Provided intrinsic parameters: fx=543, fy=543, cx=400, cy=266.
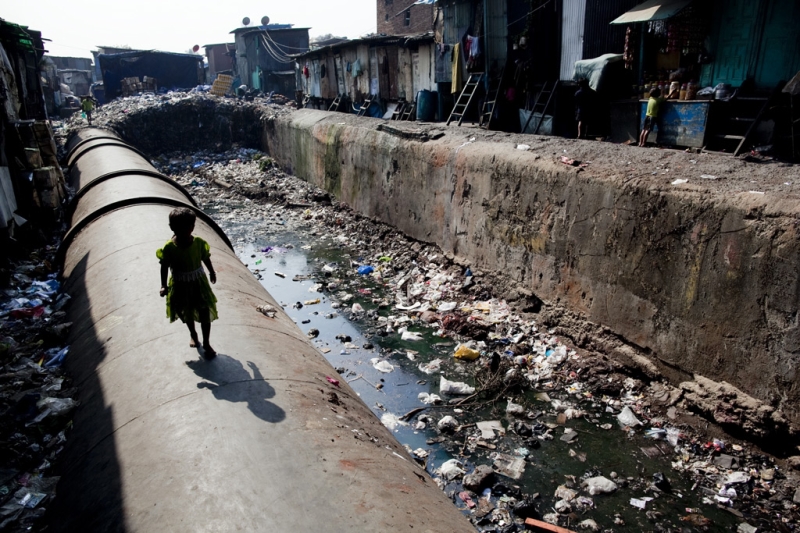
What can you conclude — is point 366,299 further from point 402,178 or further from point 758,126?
point 758,126

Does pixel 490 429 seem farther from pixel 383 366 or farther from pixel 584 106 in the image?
pixel 584 106

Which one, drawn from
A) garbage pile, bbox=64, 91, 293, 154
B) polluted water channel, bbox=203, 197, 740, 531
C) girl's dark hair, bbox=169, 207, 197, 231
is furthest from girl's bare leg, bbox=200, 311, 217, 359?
garbage pile, bbox=64, 91, 293, 154

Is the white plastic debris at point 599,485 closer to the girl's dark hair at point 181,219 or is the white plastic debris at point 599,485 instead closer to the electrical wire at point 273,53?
the girl's dark hair at point 181,219

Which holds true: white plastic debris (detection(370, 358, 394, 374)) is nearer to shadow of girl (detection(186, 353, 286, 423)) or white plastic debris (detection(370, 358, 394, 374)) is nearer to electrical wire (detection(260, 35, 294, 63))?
shadow of girl (detection(186, 353, 286, 423))

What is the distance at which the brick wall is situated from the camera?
79.6 feet

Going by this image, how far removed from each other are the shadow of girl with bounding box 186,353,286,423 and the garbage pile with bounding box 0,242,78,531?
0.73 metres

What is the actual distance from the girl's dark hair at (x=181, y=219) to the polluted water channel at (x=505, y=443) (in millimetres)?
1387

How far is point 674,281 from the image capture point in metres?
4.68

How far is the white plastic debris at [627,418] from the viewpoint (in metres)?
4.59

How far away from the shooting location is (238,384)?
245 centimetres

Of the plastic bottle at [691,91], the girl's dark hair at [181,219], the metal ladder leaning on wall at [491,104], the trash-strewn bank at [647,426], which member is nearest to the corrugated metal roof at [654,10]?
the plastic bottle at [691,91]

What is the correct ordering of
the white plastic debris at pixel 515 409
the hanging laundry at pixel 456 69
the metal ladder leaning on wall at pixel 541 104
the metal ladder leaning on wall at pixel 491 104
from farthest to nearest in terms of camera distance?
1. the hanging laundry at pixel 456 69
2. the metal ladder leaning on wall at pixel 491 104
3. the metal ladder leaning on wall at pixel 541 104
4. the white plastic debris at pixel 515 409

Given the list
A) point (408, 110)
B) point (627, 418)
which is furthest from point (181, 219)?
point (408, 110)

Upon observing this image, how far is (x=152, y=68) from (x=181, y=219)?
96.6ft
